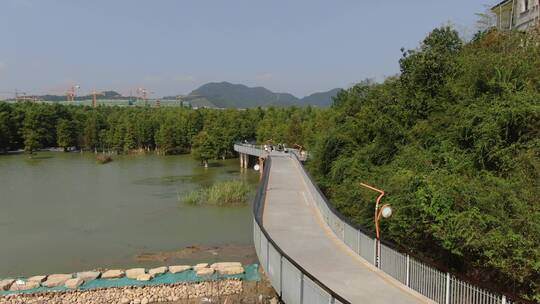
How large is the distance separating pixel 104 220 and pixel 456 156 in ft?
61.7

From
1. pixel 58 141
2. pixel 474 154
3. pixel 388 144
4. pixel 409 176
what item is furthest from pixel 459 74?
pixel 58 141

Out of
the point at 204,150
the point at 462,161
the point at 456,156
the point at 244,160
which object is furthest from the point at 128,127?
the point at 462,161

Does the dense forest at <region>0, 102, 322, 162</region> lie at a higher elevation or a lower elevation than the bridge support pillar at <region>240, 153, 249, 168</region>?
higher

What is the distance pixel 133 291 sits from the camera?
1403 centimetres

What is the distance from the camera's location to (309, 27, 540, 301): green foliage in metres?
8.55

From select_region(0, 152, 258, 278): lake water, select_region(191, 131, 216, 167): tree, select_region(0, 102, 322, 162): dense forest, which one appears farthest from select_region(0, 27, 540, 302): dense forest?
select_region(0, 102, 322, 162): dense forest

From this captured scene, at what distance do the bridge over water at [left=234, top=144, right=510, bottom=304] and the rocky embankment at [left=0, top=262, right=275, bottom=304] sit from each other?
7.39 ft

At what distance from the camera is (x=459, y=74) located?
17.4 m

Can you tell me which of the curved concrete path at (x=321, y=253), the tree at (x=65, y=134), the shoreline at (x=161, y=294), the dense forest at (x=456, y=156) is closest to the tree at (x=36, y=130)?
the tree at (x=65, y=134)

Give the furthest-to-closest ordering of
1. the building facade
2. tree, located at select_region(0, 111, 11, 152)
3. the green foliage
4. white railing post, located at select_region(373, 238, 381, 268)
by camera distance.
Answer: tree, located at select_region(0, 111, 11, 152)
the building facade
white railing post, located at select_region(373, 238, 381, 268)
the green foliage

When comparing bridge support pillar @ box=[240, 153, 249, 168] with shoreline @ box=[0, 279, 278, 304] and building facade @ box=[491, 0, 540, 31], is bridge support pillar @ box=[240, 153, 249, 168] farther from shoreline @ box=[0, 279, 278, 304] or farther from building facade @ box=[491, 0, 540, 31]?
shoreline @ box=[0, 279, 278, 304]

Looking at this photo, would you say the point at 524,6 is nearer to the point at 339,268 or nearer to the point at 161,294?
the point at 339,268

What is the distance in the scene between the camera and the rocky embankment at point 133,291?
1366cm

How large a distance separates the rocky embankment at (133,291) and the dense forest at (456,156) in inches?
182
